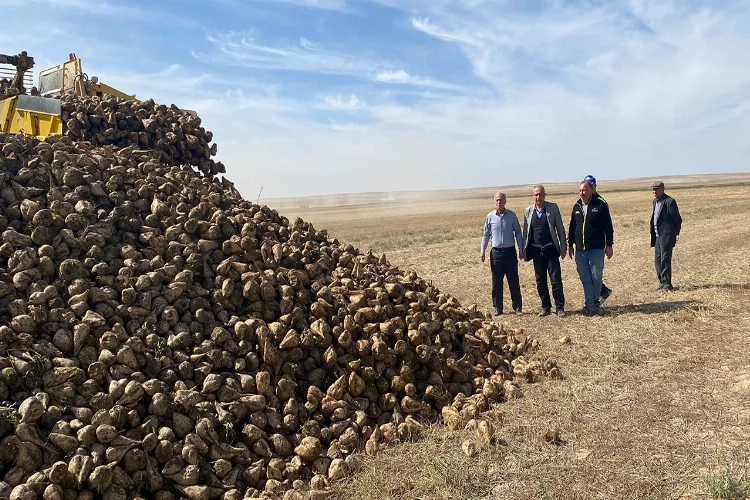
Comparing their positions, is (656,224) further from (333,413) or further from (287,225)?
(333,413)

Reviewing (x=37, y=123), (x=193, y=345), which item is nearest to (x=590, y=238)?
(x=193, y=345)

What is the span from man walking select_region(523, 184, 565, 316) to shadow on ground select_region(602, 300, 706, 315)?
95 centimetres

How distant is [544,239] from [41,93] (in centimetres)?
958

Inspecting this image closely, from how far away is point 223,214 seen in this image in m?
6.45

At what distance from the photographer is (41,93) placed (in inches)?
405

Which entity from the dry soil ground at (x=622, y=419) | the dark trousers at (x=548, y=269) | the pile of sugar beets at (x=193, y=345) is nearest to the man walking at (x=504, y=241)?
the dark trousers at (x=548, y=269)

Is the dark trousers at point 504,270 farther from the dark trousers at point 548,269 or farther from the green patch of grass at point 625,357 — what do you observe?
the green patch of grass at point 625,357

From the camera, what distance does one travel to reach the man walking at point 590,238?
8.93m

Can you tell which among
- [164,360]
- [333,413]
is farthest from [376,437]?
[164,360]

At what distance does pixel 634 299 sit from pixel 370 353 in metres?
6.69

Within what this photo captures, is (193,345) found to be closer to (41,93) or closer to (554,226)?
(554,226)

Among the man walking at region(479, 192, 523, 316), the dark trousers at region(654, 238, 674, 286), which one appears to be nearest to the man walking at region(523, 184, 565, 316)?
the man walking at region(479, 192, 523, 316)

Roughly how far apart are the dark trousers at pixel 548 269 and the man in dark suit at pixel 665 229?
8.87 ft

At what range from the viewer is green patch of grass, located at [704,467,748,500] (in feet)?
12.5
